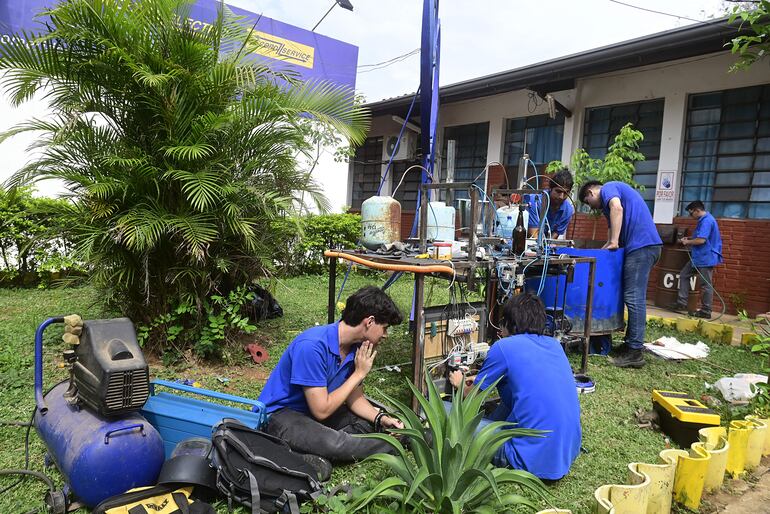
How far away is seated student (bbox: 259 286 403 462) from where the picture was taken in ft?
8.29

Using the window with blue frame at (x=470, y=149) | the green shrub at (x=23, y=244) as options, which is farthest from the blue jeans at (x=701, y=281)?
the green shrub at (x=23, y=244)

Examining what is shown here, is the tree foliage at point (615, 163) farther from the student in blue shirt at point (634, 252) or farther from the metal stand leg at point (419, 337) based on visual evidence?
the metal stand leg at point (419, 337)

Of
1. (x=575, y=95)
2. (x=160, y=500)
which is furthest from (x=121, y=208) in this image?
(x=575, y=95)

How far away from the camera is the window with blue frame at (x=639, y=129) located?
7.89 metres

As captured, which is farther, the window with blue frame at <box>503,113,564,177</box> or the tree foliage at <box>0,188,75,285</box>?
the window with blue frame at <box>503,113,564,177</box>

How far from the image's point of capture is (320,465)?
2.47 meters

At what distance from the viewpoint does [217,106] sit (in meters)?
4.12

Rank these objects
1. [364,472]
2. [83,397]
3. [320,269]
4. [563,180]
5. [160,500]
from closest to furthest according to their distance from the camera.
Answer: [160,500]
[83,397]
[364,472]
[563,180]
[320,269]

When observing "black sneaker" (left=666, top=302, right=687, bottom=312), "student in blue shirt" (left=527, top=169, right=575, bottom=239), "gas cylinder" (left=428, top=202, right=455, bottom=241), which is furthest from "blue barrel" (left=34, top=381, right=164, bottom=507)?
"black sneaker" (left=666, top=302, right=687, bottom=312)

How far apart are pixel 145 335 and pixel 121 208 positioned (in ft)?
3.57

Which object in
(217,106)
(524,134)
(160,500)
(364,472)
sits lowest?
(364,472)

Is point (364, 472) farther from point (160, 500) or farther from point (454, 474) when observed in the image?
point (160, 500)

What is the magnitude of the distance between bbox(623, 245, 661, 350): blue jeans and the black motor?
426 cm

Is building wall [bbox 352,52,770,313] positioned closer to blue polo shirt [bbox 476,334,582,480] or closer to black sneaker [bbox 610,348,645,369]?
black sneaker [bbox 610,348,645,369]
